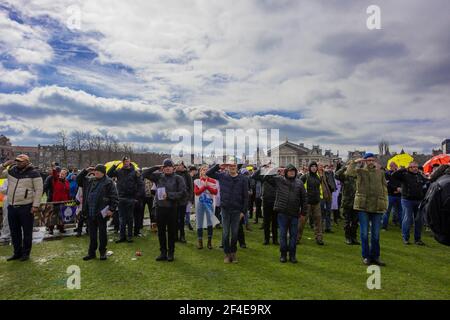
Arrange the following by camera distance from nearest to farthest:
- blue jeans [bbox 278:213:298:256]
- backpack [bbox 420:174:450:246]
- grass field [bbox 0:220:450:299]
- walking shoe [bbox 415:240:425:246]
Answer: backpack [bbox 420:174:450:246] → grass field [bbox 0:220:450:299] → blue jeans [bbox 278:213:298:256] → walking shoe [bbox 415:240:425:246]

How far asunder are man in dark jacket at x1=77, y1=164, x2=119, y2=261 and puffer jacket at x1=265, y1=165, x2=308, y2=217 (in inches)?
143

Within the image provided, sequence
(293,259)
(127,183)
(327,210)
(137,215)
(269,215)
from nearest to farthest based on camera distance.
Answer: (293,259) → (269,215) → (127,183) → (137,215) → (327,210)

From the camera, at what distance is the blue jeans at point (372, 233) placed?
6.59 m

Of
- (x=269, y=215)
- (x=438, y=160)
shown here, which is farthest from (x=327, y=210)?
(x=438, y=160)

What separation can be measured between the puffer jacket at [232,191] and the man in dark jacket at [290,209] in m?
0.75

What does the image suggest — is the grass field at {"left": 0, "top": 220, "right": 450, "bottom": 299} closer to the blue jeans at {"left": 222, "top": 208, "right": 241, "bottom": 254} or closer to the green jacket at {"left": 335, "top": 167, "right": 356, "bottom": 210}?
the blue jeans at {"left": 222, "top": 208, "right": 241, "bottom": 254}

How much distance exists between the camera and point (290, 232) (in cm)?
691

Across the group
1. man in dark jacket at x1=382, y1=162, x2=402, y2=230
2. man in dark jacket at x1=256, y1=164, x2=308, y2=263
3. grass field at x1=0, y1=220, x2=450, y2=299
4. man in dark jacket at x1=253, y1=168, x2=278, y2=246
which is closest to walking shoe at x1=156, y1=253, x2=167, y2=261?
grass field at x1=0, y1=220, x2=450, y2=299

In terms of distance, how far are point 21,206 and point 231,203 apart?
461 cm

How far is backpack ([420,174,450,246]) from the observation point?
12.1 feet

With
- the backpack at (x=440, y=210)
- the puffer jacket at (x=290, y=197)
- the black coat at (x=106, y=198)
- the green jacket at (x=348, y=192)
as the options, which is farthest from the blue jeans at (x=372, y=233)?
the black coat at (x=106, y=198)

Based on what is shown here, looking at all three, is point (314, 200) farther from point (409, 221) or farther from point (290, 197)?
point (409, 221)

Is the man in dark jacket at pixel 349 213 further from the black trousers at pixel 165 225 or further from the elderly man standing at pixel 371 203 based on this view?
the black trousers at pixel 165 225
